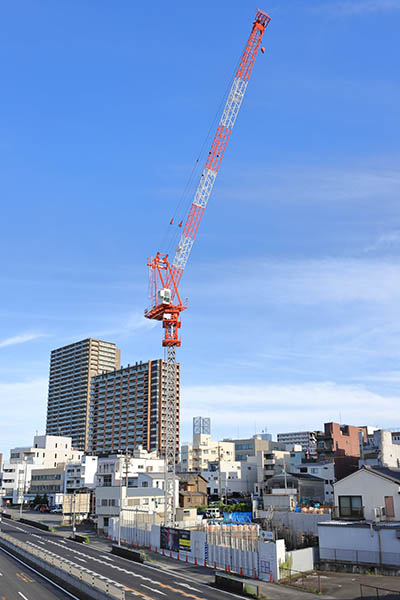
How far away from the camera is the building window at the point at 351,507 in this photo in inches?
2254

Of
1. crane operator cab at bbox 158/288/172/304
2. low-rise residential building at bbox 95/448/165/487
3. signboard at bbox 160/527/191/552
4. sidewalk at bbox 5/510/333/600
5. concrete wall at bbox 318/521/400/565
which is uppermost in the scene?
crane operator cab at bbox 158/288/172/304

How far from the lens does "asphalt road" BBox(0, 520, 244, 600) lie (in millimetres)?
40281

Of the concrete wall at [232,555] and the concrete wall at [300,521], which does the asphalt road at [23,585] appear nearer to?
the concrete wall at [232,555]

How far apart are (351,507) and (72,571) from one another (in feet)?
102

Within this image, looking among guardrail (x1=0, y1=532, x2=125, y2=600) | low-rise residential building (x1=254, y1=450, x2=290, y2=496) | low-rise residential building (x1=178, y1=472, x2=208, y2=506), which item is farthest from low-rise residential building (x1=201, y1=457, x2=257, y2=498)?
guardrail (x1=0, y1=532, x2=125, y2=600)

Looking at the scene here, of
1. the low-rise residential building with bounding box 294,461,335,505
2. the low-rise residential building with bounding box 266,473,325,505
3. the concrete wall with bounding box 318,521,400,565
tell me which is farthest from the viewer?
the low-rise residential building with bounding box 294,461,335,505

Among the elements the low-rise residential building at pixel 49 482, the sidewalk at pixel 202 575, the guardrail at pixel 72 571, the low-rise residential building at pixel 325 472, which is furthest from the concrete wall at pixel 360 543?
the low-rise residential building at pixel 49 482

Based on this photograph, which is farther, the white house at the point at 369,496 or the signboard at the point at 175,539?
the signboard at the point at 175,539

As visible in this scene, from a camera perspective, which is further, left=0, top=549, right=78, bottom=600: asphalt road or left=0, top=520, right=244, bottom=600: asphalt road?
left=0, top=520, right=244, bottom=600: asphalt road

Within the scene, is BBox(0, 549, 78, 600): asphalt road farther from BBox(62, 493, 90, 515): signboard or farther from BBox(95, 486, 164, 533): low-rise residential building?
BBox(62, 493, 90, 515): signboard

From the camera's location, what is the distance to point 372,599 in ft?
123

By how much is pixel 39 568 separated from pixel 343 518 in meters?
31.7

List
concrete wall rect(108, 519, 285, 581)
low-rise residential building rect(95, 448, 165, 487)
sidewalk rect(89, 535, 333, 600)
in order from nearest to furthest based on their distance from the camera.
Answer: sidewalk rect(89, 535, 333, 600) < concrete wall rect(108, 519, 285, 581) < low-rise residential building rect(95, 448, 165, 487)

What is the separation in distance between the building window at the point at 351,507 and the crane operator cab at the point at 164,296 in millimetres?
57199
